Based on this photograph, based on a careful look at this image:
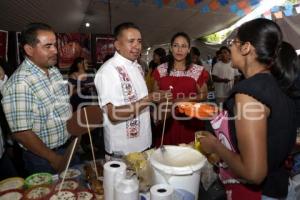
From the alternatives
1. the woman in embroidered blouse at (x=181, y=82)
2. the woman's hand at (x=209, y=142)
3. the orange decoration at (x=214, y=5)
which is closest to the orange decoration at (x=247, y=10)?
the orange decoration at (x=214, y=5)

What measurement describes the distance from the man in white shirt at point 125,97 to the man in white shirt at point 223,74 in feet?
14.6

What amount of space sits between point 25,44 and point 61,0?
475cm

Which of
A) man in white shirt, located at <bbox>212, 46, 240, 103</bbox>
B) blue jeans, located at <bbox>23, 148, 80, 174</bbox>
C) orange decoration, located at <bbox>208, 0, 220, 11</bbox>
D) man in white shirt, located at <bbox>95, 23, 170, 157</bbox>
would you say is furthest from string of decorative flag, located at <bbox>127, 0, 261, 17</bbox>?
blue jeans, located at <bbox>23, 148, 80, 174</bbox>

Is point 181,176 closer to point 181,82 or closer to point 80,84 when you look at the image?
point 181,82

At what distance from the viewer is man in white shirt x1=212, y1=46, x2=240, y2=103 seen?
6.43m

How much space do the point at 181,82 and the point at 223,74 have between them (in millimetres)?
3943

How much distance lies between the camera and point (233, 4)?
8.04 m

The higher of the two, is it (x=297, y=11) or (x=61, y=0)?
(x=61, y=0)

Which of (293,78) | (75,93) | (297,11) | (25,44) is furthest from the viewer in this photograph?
(297,11)

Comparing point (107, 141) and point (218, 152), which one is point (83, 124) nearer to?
point (107, 141)

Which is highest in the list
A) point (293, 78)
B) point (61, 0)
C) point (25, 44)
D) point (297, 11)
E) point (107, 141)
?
point (61, 0)

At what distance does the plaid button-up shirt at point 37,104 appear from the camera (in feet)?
5.68

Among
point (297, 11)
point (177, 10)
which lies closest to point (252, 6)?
point (177, 10)

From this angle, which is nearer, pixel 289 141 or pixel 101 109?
pixel 289 141
